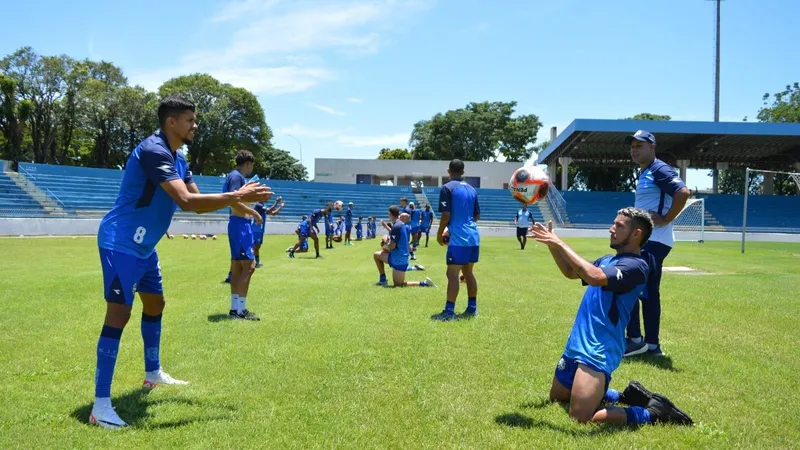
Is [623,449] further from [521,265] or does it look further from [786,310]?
[521,265]

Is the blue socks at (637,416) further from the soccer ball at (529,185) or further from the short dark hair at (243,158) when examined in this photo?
the short dark hair at (243,158)

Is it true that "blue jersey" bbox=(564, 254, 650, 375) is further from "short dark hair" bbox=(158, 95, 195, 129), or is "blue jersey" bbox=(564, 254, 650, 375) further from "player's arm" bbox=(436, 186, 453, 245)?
"player's arm" bbox=(436, 186, 453, 245)

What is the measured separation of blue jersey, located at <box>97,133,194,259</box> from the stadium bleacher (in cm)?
3543

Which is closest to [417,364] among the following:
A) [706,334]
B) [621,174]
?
[706,334]

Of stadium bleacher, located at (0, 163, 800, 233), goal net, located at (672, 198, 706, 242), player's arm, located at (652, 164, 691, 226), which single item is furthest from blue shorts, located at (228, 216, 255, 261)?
goal net, located at (672, 198, 706, 242)

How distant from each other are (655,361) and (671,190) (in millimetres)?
1722

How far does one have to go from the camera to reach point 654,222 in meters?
5.66

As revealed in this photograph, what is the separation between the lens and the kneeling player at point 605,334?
3807 millimetres

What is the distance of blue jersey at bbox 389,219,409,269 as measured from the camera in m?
11.3

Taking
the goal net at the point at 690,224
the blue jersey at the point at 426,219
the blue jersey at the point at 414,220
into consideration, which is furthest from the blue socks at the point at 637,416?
the goal net at the point at 690,224

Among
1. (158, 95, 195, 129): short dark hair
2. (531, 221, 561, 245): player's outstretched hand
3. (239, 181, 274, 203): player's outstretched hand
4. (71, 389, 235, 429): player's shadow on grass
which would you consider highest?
(158, 95, 195, 129): short dark hair

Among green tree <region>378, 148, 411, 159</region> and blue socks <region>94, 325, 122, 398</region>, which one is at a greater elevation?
green tree <region>378, 148, 411, 159</region>

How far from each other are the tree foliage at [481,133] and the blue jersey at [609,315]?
2569 inches

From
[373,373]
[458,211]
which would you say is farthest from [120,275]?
[458,211]
